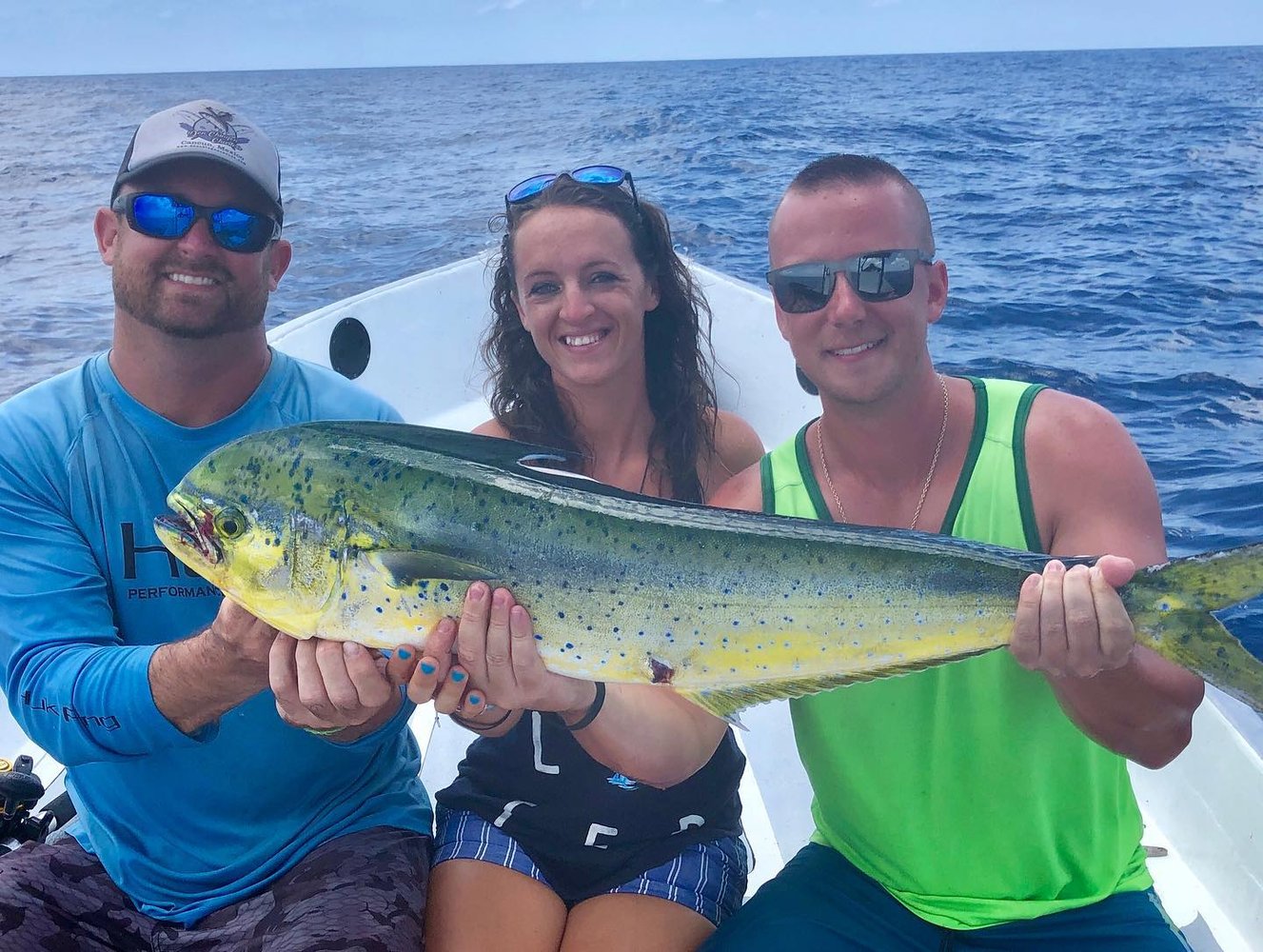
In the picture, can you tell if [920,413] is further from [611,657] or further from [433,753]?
[433,753]

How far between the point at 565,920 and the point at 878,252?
1.83 meters

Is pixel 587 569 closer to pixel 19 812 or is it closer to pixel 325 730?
pixel 325 730

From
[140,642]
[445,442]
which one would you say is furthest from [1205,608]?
[140,642]

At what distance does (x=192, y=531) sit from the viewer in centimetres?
200

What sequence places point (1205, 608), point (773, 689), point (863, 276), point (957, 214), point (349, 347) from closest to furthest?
point (1205, 608)
point (773, 689)
point (863, 276)
point (349, 347)
point (957, 214)

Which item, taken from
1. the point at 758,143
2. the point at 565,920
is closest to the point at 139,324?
the point at 565,920

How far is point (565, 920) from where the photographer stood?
2486 millimetres

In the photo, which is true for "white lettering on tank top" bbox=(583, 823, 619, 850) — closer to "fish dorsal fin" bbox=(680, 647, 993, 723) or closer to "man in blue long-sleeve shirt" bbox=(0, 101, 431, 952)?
"man in blue long-sleeve shirt" bbox=(0, 101, 431, 952)

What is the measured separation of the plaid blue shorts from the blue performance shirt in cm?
Result: 12

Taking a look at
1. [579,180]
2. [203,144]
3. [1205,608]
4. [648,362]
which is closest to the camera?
[1205,608]

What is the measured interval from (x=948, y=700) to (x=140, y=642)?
76.6 inches

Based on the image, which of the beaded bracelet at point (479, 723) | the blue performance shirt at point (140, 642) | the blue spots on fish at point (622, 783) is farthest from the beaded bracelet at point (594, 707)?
the blue performance shirt at point (140, 642)

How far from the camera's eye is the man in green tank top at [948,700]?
2.22m

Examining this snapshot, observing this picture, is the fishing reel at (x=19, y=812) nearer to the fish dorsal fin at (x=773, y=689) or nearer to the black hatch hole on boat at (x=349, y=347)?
the fish dorsal fin at (x=773, y=689)
